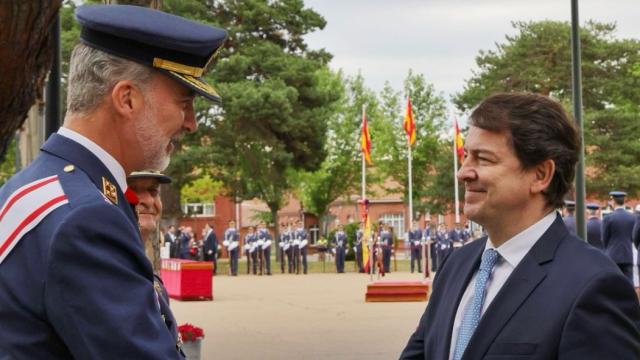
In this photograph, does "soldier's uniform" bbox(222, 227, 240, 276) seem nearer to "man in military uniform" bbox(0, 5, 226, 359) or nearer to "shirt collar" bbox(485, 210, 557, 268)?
"shirt collar" bbox(485, 210, 557, 268)

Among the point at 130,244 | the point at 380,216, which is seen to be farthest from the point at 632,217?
the point at 380,216

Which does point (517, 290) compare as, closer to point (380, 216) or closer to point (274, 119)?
point (274, 119)

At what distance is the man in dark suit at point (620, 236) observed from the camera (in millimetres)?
18266

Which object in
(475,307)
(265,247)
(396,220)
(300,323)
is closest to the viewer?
(475,307)

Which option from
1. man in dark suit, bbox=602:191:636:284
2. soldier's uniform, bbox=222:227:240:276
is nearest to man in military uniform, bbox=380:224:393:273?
soldier's uniform, bbox=222:227:240:276

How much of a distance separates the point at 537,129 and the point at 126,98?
1.50 meters

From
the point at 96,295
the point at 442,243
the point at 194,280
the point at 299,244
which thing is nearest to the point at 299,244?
the point at 299,244

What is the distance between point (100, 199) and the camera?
7.26ft

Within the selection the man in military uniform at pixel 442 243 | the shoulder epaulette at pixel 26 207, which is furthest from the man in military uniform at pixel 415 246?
the shoulder epaulette at pixel 26 207

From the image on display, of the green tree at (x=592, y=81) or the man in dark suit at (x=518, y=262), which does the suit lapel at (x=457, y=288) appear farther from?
the green tree at (x=592, y=81)

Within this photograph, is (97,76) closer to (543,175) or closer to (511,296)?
(511,296)

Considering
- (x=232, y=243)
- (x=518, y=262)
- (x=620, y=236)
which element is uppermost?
(x=518, y=262)

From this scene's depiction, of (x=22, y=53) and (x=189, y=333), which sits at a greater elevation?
(x=22, y=53)

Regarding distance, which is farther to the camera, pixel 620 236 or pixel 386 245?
pixel 386 245
